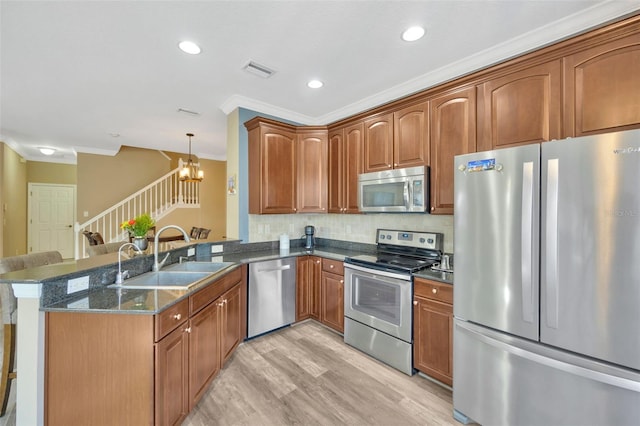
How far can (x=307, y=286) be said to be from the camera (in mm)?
3289

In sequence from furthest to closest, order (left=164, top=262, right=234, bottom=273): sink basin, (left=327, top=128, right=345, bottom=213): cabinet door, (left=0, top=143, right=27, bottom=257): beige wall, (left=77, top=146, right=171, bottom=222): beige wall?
(left=77, top=146, right=171, bottom=222): beige wall, (left=0, top=143, right=27, bottom=257): beige wall, (left=327, top=128, right=345, bottom=213): cabinet door, (left=164, top=262, right=234, bottom=273): sink basin

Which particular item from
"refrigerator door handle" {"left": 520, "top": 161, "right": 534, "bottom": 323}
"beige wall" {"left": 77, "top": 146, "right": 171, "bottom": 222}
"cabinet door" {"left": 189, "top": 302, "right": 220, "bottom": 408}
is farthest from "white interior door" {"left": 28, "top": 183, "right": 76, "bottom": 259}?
"refrigerator door handle" {"left": 520, "top": 161, "right": 534, "bottom": 323}

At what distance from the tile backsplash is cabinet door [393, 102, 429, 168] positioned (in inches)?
25.5

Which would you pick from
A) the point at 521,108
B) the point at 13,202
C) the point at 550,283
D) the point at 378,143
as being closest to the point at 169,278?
the point at 378,143

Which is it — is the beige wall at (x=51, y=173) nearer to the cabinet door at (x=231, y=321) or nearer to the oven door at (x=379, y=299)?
the cabinet door at (x=231, y=321)

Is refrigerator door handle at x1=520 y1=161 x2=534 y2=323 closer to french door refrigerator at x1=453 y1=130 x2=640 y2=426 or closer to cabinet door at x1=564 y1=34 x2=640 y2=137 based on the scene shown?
french door refrigerator at x1=453 y1=130 x2=640 y2=426

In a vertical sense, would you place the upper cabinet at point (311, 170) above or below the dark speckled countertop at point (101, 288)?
above

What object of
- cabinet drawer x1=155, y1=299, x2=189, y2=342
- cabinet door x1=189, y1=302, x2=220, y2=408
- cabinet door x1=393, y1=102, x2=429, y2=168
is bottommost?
cabinet door x1=189, y1=302, x2=220, y2=408

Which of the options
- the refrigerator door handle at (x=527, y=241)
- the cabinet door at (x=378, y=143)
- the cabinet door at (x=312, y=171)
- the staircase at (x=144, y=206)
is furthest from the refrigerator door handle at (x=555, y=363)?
the staircase at (x=144, y=206)

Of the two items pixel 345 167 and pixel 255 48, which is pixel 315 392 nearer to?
Result: pixel 345 167

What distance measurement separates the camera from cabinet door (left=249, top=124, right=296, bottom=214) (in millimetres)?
3209

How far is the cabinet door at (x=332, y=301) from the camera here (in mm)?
2979

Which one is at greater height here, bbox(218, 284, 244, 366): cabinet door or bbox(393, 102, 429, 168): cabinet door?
bbox(393, 102, 429, 168): cabinet door

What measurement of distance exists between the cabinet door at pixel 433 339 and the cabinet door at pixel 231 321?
5.43 feet
